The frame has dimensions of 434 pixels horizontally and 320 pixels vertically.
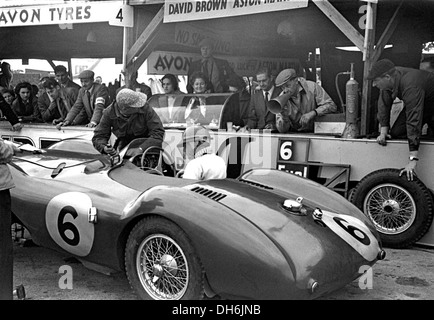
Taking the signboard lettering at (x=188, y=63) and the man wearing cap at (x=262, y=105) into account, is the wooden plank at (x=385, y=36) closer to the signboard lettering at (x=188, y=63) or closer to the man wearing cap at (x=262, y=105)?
the man wearing cap at (x=262, y=105)

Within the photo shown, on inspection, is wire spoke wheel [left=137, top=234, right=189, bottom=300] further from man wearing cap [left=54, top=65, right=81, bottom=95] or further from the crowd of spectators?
man wearing cap [left=54, top=65, right=81, bottom=95]

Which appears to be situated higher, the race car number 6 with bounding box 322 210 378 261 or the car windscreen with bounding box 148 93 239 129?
the car windscreen with bounding box 148 93 239 129

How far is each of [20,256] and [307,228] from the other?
10.1 ft

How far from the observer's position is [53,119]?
31.2 ft

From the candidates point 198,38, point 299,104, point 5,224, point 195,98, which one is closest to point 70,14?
point 198,38

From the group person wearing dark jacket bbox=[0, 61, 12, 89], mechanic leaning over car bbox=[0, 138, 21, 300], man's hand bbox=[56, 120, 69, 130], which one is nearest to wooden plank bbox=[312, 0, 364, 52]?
mechanic leaning over car bbox=[0, 138, 21, 300]

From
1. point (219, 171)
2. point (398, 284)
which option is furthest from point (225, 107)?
point (398, 284)

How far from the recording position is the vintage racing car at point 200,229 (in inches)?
131

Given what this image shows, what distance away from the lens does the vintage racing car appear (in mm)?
3326

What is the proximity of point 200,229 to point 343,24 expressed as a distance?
155 inches

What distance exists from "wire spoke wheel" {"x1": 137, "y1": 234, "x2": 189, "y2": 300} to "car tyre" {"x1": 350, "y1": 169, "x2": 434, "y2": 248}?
286cm
